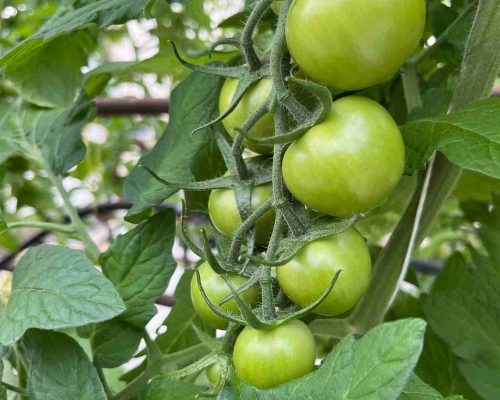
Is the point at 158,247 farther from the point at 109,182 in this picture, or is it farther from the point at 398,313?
the point at 109,182

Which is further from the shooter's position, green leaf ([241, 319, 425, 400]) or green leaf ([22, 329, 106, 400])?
green leaf ([22, 329, 106, 400])

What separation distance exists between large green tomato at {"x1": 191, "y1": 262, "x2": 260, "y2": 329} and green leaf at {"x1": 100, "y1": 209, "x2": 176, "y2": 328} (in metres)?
0.10

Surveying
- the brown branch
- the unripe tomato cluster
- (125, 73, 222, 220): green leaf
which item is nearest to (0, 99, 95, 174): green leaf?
(125, 73, 222, 220): green leaf

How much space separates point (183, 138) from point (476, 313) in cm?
33

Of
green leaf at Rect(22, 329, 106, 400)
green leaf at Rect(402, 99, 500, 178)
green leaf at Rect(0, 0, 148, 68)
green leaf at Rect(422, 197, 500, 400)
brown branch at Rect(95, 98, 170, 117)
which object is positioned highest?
green leaf at Rect(0, 0, 148, 68)

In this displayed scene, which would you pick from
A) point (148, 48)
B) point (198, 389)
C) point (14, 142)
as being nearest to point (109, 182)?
point (148, 48)

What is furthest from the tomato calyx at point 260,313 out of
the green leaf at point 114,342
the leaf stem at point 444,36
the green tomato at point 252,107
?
Result: the leaf stem at point 444,36

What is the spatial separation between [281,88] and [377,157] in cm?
7

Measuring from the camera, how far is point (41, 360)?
1.79 ft

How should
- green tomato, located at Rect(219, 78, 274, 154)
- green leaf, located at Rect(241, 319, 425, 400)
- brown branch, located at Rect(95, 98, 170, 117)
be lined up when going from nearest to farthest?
green leaf, located at Rect(241, 319, 425, 400)
green tomato, located at Rect(219, 78, 274, 154)
brown branch, located at Rect(95, 98, 170, 117)

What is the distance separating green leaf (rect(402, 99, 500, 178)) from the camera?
39 cm

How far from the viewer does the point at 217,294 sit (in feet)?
1.51

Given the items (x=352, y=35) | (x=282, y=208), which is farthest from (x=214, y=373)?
(x=352, y=35)

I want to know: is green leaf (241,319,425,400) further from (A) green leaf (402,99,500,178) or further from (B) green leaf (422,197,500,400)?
(B) green leaf (422,197,500,400)
